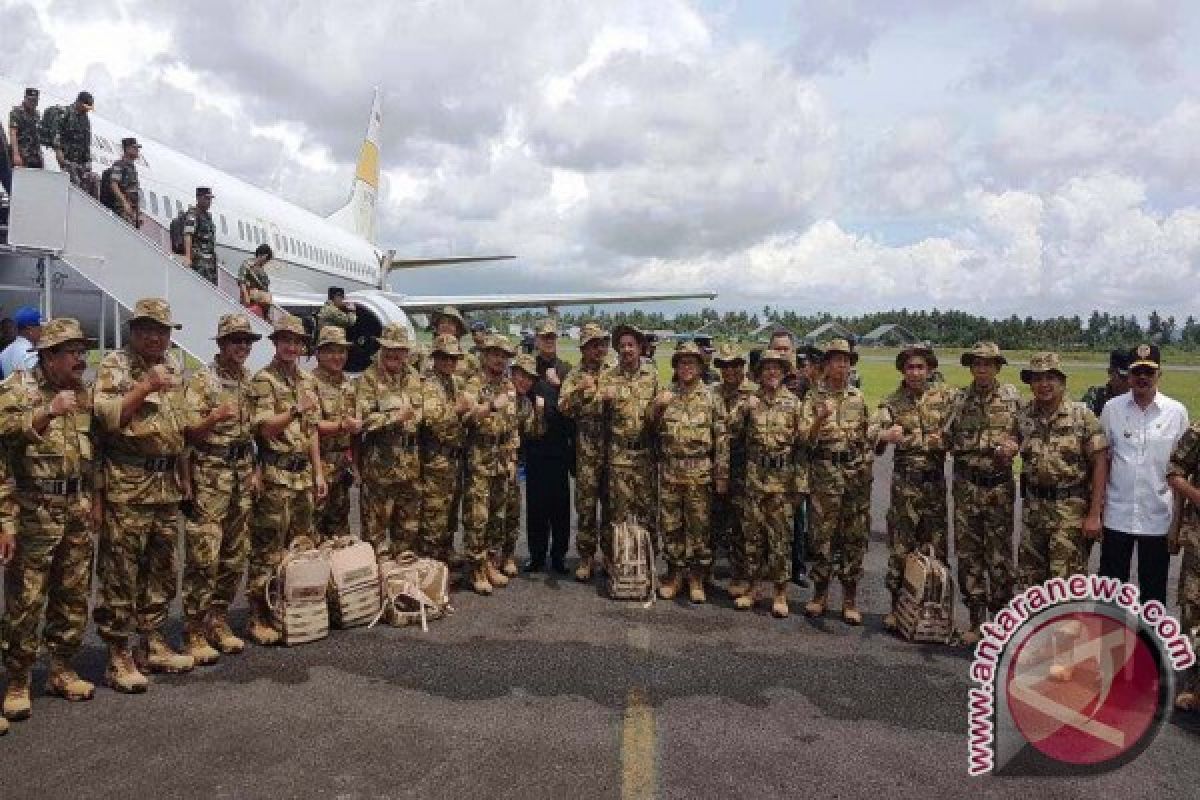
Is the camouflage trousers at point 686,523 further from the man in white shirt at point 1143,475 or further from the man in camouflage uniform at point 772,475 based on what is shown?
the man in white shirt at point 1143,475

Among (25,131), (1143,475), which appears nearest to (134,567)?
(1143,475)

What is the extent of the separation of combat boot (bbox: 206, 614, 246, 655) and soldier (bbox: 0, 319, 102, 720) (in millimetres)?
1015

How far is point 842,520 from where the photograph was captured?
634 cm

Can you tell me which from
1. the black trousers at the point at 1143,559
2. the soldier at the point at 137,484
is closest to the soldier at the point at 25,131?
the soldier at the point at 137,484

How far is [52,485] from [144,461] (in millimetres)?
483

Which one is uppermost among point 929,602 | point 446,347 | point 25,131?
point 25,131

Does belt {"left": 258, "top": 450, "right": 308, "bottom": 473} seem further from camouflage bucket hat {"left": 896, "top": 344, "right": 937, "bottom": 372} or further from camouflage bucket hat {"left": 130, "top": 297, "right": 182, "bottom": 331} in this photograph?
camouflage bucket hat {"left": 896, "top": 344, "right": 937, "bottom": 372}

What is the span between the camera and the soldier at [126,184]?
10672 millimetres

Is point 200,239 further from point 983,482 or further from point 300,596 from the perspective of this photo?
point 983,482

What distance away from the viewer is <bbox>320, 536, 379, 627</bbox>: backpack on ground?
588cm

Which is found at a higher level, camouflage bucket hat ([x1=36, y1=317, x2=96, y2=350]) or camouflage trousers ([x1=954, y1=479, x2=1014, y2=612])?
camouflage bucket hat ([x1=36, y1=317, x2=96, y2=350])

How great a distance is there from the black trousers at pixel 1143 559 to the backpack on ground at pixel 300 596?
5.34 m

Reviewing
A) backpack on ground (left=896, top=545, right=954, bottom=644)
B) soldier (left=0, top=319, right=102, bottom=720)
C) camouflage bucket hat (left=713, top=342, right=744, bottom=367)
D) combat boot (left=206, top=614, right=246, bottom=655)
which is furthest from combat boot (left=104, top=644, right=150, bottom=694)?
backpack on ground (left=896, top=545, right=954, bottom=644)

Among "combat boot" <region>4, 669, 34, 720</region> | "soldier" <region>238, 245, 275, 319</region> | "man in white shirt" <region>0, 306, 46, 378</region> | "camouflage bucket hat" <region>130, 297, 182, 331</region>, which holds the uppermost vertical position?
"soldier" <region>238, 245, 275, 319</region>
